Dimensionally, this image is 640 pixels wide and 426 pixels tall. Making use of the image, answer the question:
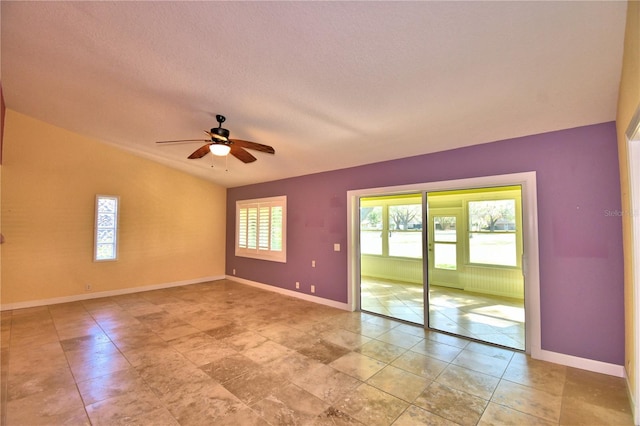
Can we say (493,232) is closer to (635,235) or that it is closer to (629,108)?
(635,235)

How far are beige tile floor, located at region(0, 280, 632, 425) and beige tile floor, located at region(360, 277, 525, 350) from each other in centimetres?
33

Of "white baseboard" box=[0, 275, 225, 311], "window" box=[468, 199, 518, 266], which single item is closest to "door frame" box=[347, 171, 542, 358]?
"window" box=[468, 199, 518, 266]

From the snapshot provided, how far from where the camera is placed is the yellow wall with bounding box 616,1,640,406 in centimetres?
161

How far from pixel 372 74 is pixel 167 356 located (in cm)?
366

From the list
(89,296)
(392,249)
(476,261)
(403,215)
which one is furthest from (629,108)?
(89,296)

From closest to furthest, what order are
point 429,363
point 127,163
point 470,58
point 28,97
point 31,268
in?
point 470,58 → point 429,363 → point 28,97 → point 31,268 → point 127,163

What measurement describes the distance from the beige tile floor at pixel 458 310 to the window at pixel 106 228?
211 inches

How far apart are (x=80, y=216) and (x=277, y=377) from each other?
17.6 feet

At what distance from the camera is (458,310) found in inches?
183

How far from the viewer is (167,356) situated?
10.0ft

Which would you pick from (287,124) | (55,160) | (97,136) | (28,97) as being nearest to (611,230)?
(287,124)

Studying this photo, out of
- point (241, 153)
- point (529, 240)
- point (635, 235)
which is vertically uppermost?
point (241, 153)

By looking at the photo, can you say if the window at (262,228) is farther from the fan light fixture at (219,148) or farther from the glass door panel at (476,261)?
the glass door panel at (476,261)

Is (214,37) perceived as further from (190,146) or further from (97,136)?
(97,136)
